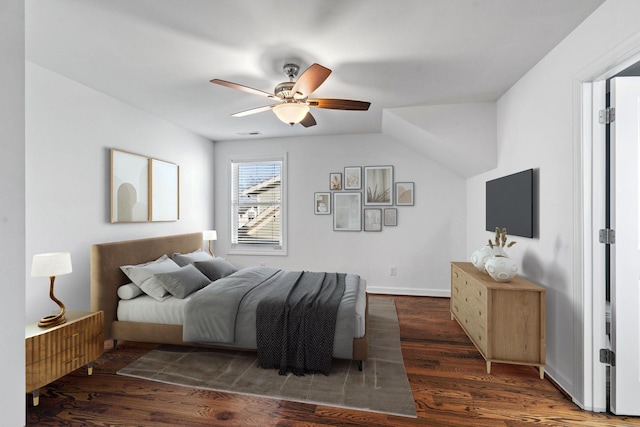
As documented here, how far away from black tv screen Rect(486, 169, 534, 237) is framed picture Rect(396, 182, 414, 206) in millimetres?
1265

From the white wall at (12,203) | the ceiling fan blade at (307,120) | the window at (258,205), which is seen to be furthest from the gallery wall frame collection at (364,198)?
the white wall at (12,203)

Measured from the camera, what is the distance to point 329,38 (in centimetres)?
214

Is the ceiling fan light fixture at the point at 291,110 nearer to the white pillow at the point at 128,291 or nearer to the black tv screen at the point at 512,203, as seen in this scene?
the black tv screen at the point at 512,203

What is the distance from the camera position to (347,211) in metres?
4.81

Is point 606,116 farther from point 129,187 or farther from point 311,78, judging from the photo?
point 129,187

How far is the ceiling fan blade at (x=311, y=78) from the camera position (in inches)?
78.0

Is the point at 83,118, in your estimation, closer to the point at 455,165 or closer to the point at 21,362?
the point at 21,362

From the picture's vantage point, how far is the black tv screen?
2.59 m

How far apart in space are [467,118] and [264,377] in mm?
3466

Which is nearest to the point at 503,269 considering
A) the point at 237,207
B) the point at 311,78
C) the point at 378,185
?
the point at 311,78

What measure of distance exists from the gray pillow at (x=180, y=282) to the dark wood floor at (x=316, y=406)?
0.71m

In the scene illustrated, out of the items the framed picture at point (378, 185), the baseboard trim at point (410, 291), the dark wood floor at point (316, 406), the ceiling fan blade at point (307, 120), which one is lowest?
the dark wood floor at point (316, 406)

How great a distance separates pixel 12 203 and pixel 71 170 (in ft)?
7.85

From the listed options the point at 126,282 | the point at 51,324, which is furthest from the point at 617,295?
the point at 126,282
